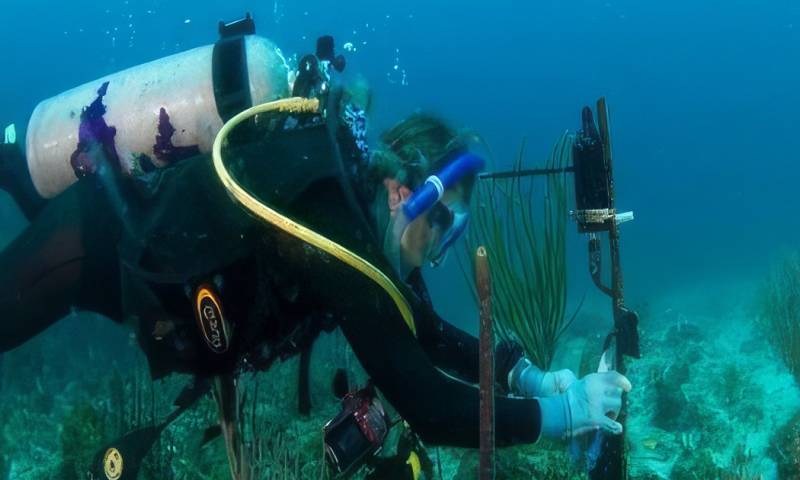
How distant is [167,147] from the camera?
8.96 feet

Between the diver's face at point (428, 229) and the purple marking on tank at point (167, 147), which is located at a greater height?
the purple marking on tank at point (167, 147)

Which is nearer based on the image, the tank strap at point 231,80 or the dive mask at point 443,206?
the dive mask at point 443,206

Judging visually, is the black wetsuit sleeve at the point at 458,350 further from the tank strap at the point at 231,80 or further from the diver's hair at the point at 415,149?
the tank strap at the point at 231,80

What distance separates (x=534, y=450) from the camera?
469 centimetres

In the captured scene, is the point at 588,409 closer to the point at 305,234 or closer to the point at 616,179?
the point at 305,234

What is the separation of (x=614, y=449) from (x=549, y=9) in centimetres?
9429

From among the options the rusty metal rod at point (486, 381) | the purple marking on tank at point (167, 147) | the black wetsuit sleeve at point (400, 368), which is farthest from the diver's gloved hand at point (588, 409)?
the purple marking on tank at point (167, 147)

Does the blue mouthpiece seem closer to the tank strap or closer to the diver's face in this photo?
the diver's face

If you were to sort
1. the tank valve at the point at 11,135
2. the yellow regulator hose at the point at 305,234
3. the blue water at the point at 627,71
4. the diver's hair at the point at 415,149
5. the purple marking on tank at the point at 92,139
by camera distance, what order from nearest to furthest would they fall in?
the yellow regulator hose at the point at 305,234 → the diver's hair at the point at 415,149 → the purple marking on tank at the point at 92,139 → the tank valve at the point at 11,135 → the blue water at the point at 627,71

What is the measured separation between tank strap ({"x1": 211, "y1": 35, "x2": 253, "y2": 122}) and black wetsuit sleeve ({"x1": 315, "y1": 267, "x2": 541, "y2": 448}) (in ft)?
3.37

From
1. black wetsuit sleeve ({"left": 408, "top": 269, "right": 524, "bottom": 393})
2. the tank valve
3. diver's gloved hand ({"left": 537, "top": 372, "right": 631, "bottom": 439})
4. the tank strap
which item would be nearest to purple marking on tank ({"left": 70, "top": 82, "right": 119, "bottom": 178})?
the tank valve

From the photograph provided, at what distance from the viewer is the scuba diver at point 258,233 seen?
2023mm

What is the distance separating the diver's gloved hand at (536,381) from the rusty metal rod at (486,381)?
114cm

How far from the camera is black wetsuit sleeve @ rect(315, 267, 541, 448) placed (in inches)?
77.8
